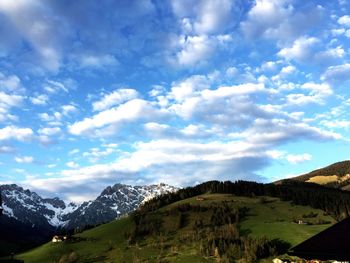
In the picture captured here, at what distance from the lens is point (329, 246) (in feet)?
51.3

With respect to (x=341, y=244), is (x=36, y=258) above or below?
above

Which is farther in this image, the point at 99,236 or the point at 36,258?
the point at 99,236

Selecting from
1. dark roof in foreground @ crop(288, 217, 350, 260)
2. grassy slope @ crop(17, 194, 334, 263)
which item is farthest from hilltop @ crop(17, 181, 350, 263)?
dark roof in foreground @ crop(288, 217, 350, 260)

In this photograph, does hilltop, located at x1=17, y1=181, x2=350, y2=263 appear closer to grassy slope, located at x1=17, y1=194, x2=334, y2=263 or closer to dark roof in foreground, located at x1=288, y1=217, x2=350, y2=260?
grassy slope, located at x1=17, y1=194, x2=334, y2=263

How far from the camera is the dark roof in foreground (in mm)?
15195

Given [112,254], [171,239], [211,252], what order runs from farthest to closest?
[171,239]
[112,254]
[211,252]

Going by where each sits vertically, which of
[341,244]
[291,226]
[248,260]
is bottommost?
[341,244]

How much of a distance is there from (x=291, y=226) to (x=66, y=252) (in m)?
80.7

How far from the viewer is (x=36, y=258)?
17375 cm

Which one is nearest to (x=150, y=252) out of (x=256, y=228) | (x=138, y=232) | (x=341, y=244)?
(x=138, y=232)

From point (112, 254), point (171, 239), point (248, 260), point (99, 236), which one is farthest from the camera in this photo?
point (99, 236)

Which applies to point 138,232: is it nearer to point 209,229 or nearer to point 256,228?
point 209,229

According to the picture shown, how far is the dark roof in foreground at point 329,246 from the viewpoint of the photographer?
1520 cm

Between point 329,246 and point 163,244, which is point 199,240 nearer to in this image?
point 163,244
